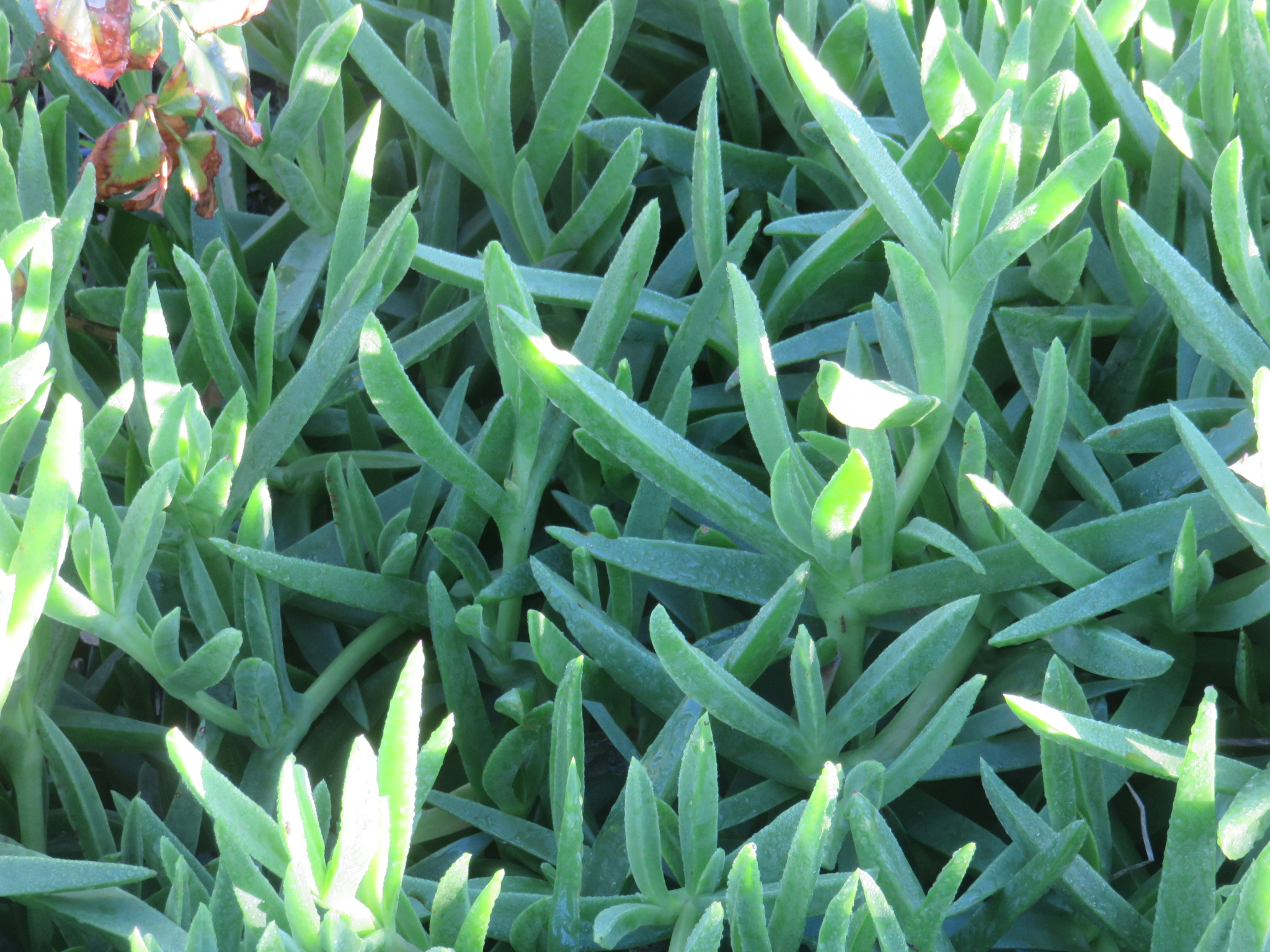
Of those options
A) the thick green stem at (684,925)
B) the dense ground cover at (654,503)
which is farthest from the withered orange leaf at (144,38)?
the thick green stem at (684,925)

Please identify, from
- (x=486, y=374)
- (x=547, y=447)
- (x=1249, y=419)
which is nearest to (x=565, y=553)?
(x=547, y=447)

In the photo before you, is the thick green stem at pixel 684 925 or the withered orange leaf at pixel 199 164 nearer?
the thick green stem at pixel 684 925

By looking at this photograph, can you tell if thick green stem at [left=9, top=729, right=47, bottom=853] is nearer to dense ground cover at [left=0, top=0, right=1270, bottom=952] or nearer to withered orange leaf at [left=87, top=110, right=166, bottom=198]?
dense ground cover at [left=0, top=0, right=1270, bottom=952]

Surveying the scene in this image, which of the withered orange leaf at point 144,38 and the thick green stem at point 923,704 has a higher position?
the withered orange leaf at point 144,38

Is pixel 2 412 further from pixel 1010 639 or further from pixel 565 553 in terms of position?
pixel 1010 639

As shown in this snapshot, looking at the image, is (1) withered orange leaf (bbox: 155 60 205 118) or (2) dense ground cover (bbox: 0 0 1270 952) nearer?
(2) dense ground cover (bbox: 0 0 1270 952)

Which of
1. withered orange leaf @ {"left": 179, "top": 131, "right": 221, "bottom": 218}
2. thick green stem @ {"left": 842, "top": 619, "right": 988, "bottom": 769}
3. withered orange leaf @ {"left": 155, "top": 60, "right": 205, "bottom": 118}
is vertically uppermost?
withered orange leaf @ {"left": 155, "top": 60, "right": 205, "bottom": 118}

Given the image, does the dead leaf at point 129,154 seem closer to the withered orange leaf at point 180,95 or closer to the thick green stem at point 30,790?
the withered orange leaf at point 180,95

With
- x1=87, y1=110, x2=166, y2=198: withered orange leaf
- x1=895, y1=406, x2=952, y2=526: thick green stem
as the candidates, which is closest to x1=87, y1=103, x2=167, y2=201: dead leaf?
x1=87, y1=110, x2=166, y2=198: withered orange leaf
